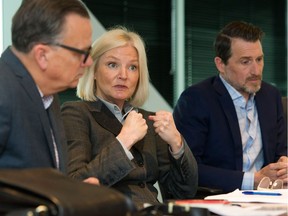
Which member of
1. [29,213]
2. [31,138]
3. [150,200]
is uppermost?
[31,138]

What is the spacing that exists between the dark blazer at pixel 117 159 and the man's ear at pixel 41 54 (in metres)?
0.53

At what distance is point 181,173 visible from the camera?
2.71 meters

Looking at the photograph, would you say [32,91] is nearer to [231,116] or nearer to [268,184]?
[268,184]

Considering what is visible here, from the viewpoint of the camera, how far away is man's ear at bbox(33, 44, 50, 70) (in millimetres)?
1980

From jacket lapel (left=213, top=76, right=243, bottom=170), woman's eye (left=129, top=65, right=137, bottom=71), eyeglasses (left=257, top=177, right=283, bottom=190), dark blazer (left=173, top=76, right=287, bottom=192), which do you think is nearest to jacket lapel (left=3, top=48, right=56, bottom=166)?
woman's eye (left=129, top=65, right=137, bottom=71)

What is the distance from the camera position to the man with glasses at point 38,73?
1864 millimetres

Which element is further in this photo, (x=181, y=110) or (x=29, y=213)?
(x=181, y=110)

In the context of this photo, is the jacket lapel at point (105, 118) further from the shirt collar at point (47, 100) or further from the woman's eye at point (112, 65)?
the shirt collar at point (47, 100)

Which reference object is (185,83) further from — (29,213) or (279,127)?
(29,213)

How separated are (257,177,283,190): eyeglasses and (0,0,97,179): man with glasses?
1056mm

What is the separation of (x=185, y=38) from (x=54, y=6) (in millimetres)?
2999

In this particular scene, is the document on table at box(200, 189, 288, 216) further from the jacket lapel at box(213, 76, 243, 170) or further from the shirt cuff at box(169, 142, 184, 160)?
the jacket lapel at box(213, 76, 243, 170)

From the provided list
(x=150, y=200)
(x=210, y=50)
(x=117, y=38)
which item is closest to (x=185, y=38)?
(x=210, y=50)

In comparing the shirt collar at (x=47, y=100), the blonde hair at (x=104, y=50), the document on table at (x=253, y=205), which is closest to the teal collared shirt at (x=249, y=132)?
the blonde hair at (x=104, y=50)
